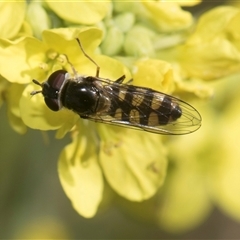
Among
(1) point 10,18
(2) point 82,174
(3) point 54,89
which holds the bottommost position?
(2) point 82,174

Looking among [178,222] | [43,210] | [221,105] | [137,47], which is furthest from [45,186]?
[137,47]

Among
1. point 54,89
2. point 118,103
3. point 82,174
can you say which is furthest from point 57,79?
point 82,174

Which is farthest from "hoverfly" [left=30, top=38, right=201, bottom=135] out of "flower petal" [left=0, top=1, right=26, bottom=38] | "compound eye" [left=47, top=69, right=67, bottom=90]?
"flower petal" [left=0, top=1, right=26, bottom=38]

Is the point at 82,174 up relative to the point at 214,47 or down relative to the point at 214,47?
down

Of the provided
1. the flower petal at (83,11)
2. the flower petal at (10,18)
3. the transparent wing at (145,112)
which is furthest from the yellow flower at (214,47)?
the flower petal at (10,18)

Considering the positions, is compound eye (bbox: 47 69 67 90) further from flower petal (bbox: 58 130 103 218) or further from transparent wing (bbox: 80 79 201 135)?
flower petal (bbox: 58 130 103 218)

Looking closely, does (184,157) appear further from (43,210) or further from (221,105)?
(43,210)

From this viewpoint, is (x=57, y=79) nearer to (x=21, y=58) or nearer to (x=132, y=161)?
(x=21, y=58)
